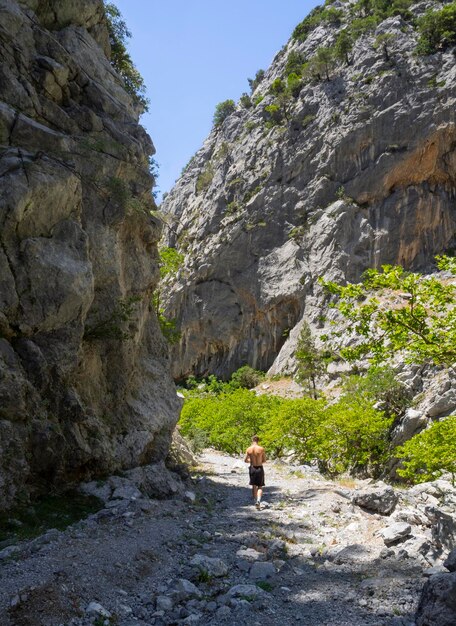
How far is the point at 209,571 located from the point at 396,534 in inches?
144

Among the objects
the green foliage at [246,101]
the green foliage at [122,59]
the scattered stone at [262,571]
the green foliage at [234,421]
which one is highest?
the green foliage at [246,101]

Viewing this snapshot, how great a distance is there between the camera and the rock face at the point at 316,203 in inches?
1865

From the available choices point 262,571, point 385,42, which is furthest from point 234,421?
point 385,42

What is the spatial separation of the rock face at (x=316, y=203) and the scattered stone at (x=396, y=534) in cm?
3733

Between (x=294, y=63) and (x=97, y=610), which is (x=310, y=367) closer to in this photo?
(x=97, y=610)

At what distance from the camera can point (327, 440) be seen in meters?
19.8

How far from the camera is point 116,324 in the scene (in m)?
13.2

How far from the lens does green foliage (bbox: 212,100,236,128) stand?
268 feet

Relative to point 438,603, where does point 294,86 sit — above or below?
above

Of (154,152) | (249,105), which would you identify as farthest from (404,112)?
(154,152)

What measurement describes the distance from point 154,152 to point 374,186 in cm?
3608

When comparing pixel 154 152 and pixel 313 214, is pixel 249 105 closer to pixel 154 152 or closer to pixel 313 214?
pixel 313 214

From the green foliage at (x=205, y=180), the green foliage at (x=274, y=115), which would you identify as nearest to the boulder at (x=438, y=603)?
the green foliage at (x=274, y=115)

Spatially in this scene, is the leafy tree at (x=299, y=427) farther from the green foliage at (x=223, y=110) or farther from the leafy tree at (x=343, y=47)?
the green foliage at (x=223, y=110)
